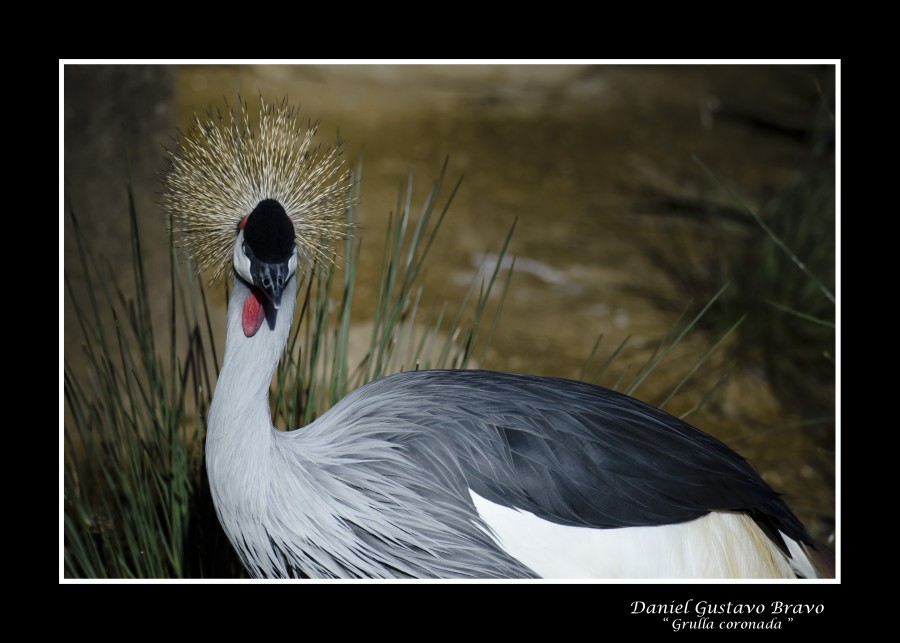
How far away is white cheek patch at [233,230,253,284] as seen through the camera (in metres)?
1.03

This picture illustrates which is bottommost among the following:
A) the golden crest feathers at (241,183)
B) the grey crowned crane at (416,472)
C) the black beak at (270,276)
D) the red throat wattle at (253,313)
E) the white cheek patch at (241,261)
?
the grey crowned crane at (416,472)

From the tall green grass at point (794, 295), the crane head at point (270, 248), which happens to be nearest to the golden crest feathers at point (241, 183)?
the crane head at point (270, 248)

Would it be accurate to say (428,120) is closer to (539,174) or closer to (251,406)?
(539,174)

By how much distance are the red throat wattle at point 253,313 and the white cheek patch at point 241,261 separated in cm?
2

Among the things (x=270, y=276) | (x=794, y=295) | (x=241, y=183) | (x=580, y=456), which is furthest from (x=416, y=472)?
(x=794, y=295)

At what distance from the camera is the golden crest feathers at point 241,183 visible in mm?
1138

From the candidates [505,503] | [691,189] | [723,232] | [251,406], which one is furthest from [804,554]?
[691,189]

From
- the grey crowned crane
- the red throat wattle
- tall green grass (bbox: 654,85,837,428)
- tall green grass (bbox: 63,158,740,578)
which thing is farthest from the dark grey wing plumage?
tall green grass (bbox: 654,85,837,428)

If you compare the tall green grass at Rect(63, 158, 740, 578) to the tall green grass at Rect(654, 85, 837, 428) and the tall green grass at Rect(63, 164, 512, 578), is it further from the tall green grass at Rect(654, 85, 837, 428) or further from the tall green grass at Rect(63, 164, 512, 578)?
the tall green grass at Rect(654, 85, 837, 428)

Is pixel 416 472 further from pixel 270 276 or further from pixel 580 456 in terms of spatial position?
pixel 270 276

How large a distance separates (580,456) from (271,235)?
1.59ft

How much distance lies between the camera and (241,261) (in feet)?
3.42

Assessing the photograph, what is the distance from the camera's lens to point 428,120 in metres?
3.90

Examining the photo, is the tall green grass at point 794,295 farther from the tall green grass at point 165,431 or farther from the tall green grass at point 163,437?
the tall green grass at point 163,437
